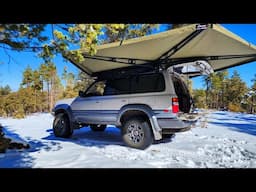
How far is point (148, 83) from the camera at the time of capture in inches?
155

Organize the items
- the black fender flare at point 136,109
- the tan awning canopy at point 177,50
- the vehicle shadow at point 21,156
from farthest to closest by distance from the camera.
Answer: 1. the black fender flare at point 136,109
2. the tan awning canopy at point 177,50
3. the vehicle shadow at point 21,156

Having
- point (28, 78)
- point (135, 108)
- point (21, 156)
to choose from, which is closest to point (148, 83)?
point (135, 108)

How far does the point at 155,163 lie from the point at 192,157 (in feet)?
2.43

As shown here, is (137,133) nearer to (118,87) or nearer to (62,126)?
(118,87)

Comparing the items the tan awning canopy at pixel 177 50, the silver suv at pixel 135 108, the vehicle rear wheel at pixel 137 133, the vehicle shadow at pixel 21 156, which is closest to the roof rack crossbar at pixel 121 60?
the tan awning canopy at pixel 177 50

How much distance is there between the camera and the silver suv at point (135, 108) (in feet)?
11.7

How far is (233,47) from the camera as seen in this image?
3.90 meters

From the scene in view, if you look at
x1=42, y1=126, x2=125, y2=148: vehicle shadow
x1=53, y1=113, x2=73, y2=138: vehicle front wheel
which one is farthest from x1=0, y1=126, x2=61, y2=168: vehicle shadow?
x1=53, y1=113, x2=73, y2=138: vehicle front wheel

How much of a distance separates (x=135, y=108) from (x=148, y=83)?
567 mm

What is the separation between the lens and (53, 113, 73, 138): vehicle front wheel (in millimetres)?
4754

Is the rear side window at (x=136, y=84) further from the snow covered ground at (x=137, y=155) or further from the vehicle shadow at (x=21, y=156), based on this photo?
the vehicle shadow at (x=21, y=156)

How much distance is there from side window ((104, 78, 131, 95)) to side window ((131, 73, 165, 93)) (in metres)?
0.15

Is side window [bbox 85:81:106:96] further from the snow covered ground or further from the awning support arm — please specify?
the awning support arm
